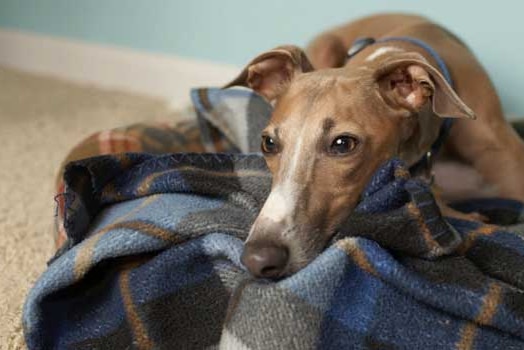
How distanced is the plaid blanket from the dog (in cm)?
6

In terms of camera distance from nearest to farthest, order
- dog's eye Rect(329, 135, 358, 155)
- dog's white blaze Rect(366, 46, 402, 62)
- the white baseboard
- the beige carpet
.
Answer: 1. dog's eye Rect(329, 135, 358, 155)
2. the beige carpet
3. dog's white blaze Rect(366, 46, 402, 62)
4. the white baseboard

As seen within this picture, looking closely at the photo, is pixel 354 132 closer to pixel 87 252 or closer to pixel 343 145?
pixel 343 145

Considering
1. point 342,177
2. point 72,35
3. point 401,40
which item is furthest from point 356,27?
point 72,35

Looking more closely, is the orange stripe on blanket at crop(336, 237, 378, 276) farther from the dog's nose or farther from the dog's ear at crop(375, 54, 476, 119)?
the dog's ear at crop(375, 54, 476, 119)

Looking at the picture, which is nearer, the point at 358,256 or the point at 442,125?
the point at 358,256

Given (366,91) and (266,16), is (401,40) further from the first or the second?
(266,16)

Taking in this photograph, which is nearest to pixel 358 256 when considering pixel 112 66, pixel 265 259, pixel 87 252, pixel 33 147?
pixel 265 259

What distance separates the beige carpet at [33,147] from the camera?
1474 mm

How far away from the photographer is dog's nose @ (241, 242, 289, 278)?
3.36ft

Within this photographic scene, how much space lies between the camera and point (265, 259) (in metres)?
1.03

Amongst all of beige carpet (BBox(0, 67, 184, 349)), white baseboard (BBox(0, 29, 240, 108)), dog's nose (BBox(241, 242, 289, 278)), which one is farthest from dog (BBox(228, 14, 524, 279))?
white baseboard (BBox(0, 29, 240, 108))

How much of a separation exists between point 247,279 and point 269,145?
37 cm

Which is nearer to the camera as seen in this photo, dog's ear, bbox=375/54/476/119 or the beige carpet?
dog's ear, bbox=375/54/476/119

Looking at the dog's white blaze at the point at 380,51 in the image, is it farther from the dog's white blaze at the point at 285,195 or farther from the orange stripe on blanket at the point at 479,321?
the orange stripe on blanket at the point at 479,321
